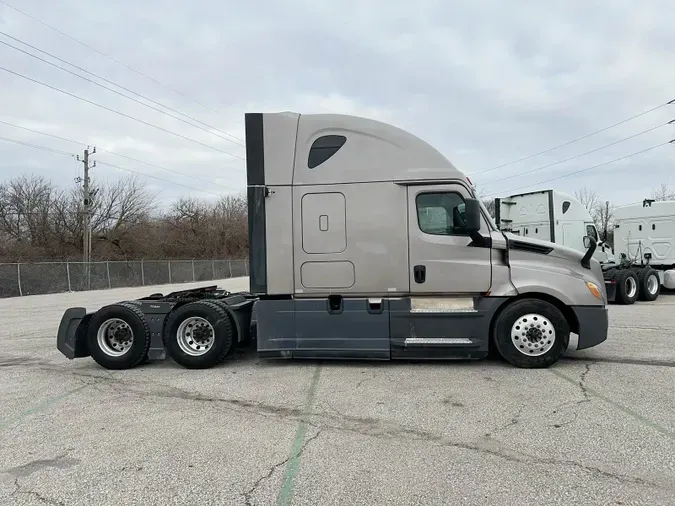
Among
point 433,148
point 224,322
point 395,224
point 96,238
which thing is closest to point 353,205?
point 395,224

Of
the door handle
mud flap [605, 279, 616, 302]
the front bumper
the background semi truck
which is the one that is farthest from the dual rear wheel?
mud flap [605, 279, 616, 302]

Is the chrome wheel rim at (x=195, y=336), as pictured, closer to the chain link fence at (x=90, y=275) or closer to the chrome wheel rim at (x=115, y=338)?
the chrome wheel rim at (x=115, y=338)

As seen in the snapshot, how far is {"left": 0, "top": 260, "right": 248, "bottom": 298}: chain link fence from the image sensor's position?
73.3 ft

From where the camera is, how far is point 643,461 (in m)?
3.42

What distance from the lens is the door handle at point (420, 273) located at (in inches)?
241

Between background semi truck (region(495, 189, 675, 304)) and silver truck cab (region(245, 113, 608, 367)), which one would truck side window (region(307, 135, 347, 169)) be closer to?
silver truck cab (region(245, 113, 608, 367))

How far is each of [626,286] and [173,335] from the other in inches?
545

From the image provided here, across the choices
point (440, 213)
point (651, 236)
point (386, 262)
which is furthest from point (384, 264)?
point (651, 236)

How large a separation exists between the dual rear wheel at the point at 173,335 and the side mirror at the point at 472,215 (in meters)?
3.60

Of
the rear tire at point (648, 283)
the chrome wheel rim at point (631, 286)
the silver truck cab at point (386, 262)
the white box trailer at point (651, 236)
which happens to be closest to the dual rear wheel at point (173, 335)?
the silver truck cab at point (386, 262)

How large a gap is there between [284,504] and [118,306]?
4774mm

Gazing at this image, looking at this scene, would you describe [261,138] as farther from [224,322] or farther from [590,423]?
[590,423]

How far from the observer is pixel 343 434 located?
13.3 feet

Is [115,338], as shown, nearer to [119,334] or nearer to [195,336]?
Result: [119,334]
